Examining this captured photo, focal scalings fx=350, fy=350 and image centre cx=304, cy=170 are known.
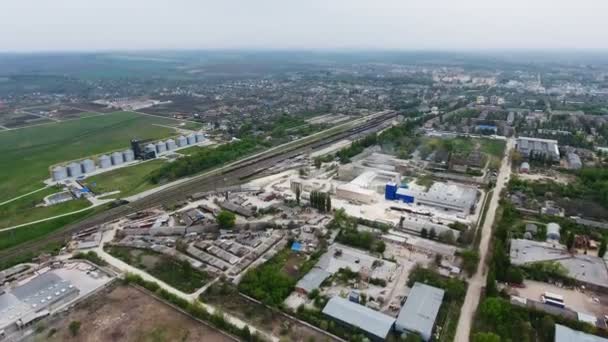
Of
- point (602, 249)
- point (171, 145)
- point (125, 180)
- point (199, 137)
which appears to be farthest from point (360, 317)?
point (199, 137)

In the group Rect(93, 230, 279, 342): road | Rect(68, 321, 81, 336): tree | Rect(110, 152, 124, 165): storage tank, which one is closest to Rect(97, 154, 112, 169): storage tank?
Rect(110, 152, 124, 165): storage tank

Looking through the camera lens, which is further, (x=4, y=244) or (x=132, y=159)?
(x=132, y=159)

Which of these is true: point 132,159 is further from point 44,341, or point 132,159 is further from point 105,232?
point 44,341

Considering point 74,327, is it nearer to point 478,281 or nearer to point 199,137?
point 478,281

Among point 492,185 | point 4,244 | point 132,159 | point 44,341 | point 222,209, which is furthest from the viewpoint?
point 132,159

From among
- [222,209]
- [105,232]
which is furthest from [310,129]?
[105,232]

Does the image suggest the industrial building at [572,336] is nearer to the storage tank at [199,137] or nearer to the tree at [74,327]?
the tree at [74,327]
